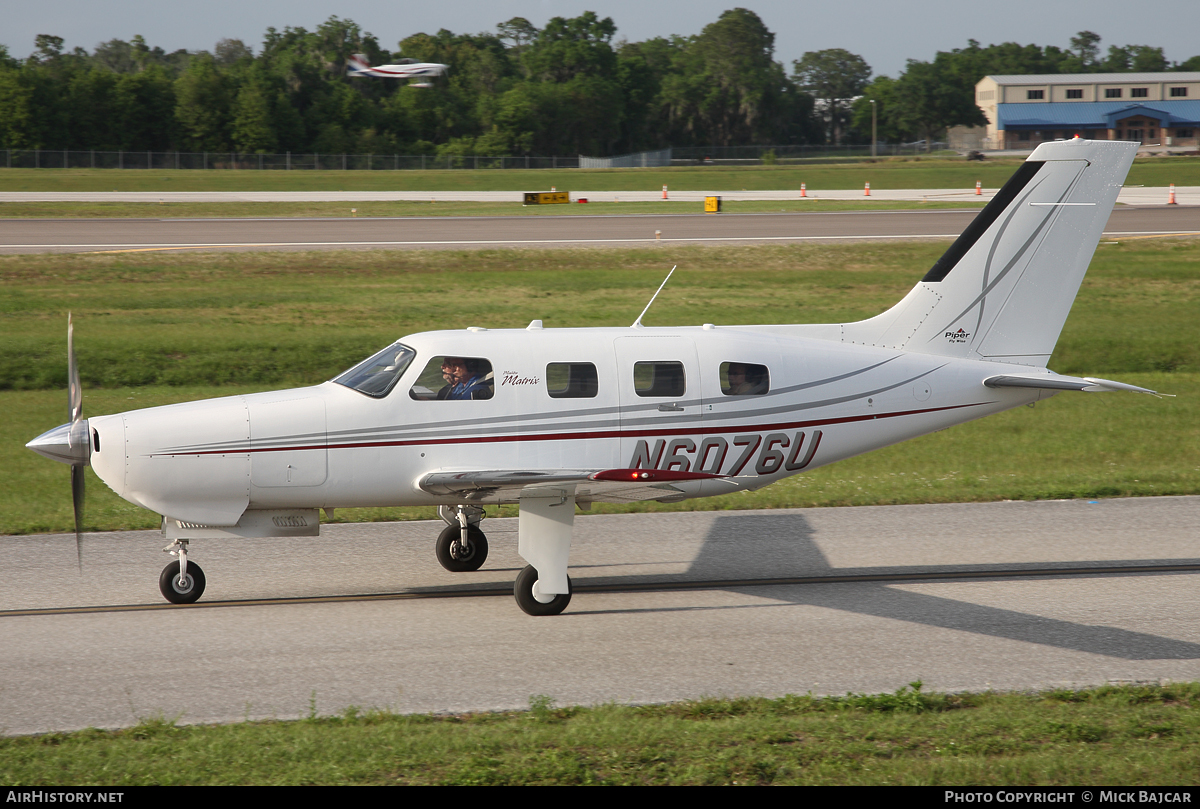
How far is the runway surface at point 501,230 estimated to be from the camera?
3544cm

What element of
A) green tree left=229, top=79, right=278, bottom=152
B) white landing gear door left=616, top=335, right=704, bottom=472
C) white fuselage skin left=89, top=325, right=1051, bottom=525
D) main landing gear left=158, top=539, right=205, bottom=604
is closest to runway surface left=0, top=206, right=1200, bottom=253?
white fuselage skin left=89, top=325, right=1051, bottom=525

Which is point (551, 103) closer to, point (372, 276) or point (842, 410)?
point (372, 276)

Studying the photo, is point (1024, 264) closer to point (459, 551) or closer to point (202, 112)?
point (459, 551)

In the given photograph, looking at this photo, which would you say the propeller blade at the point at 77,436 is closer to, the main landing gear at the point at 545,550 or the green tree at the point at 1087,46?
the main landing gear at the point at 545,550

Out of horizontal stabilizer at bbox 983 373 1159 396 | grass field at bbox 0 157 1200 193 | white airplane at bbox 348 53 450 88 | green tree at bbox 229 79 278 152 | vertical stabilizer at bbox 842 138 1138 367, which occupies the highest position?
white airplane at bbox 348 53 450 88

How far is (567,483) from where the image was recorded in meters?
8.97

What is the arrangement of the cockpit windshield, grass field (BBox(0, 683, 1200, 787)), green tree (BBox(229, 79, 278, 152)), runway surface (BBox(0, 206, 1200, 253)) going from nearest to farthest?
grass field (BBox(0, 683, 1200, 787)) → the cockpit windshield → runway surface (BBox(0, 206, 1200, 253)) → green tree (BBox(229, 79, 278, 152))

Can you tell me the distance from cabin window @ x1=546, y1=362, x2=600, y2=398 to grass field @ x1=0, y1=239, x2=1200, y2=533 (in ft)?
12.5

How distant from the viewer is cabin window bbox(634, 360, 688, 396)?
9930 millimetres

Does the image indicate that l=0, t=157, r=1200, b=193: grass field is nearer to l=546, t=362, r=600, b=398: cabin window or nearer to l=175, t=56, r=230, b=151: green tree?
l=175, t=56, r=230, b=151: green tree

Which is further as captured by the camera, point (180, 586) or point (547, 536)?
point (180, 586)

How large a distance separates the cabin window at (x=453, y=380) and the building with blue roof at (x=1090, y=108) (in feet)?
413

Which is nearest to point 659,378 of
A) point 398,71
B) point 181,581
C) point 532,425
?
point 532,425

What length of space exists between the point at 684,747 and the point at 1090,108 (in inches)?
5643
